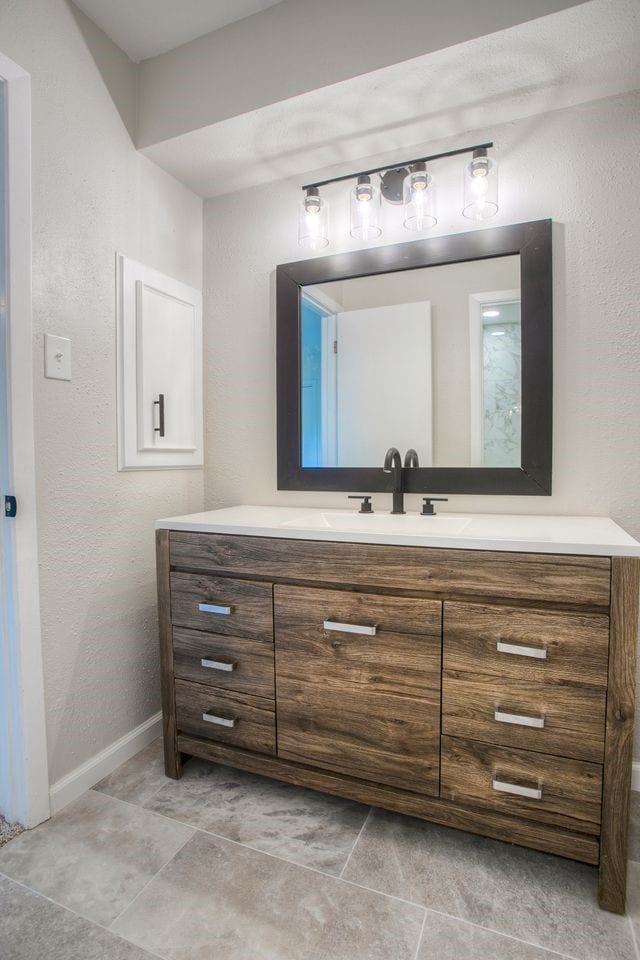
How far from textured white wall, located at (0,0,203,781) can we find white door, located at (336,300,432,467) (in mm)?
785

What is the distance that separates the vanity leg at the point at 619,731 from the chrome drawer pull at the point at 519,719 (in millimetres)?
140

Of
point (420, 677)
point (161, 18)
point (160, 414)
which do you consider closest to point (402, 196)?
point (161, 18)

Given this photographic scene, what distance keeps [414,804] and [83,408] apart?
1492 mm

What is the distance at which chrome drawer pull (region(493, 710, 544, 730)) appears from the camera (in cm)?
118

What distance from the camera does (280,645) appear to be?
1458 mm

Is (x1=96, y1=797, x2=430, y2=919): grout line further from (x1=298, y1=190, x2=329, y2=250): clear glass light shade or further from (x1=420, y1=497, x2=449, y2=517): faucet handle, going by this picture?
(x1=298, y1=190, x2=329, y2=250): clear glass light shade

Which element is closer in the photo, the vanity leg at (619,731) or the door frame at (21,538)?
the vanity leg at (619,731)

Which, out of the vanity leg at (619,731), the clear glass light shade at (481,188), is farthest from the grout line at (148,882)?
the clear glass light shade at (481,188)

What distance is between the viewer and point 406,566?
1289mm

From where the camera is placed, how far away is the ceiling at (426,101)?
1348 millimetres

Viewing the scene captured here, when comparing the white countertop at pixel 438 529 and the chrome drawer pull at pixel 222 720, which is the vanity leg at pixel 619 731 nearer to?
the white countertop at pixel 438 529

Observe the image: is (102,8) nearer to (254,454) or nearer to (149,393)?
(149,393)

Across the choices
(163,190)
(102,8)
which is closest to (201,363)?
(163,190)

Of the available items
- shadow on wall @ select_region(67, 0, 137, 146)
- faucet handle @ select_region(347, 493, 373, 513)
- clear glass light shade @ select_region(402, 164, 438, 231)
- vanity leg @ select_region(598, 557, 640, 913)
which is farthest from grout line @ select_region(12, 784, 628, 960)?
shadow on wall @ select_region(67, 0, 137, 146)
